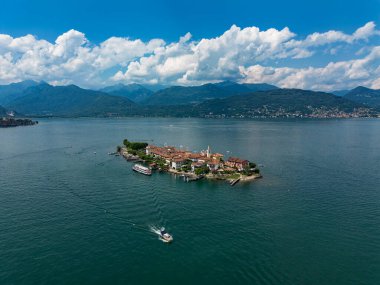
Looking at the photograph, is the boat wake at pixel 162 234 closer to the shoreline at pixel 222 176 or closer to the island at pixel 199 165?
the shoreline at pixel 222 176

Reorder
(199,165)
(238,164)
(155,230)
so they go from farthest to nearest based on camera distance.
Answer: (199,165)
(238,164)
(155,230)

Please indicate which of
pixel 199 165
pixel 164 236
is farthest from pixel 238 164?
pixel 164 236

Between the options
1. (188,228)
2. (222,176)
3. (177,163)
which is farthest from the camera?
(177,163)

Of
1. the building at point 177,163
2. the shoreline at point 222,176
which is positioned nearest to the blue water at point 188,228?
the shoreline at point 222,176

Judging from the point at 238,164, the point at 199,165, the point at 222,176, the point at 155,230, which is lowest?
the point at 155,230

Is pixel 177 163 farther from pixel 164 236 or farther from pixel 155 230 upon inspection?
pixel 164 236

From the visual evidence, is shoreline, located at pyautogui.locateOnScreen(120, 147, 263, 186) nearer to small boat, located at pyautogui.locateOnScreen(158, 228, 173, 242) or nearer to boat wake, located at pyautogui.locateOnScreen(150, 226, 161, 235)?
boat wake, located at pyautogui.locateOnScreen(150, 226, 161, 235)
